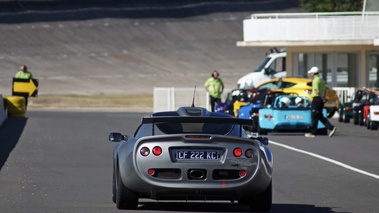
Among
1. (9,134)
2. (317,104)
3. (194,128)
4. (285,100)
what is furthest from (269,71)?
(194,128)

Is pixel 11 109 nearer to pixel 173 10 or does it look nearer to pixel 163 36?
pixel 163 36

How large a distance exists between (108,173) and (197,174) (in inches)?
256

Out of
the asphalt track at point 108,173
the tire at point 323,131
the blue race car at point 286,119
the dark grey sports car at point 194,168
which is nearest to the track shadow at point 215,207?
the asphalt track at point 108,173

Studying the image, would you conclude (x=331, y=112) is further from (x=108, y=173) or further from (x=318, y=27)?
(x=108, y=173)

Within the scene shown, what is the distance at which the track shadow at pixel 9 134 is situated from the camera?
24356mm

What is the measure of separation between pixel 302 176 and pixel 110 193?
4152 millimetres

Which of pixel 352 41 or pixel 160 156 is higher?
pixel 352 41

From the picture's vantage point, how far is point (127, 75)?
8631cm

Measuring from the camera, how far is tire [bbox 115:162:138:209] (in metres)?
13.9

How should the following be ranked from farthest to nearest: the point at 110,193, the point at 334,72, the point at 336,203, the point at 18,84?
the point at 334,72, the point at 18,84, the point at 110,193, the point at 336,203

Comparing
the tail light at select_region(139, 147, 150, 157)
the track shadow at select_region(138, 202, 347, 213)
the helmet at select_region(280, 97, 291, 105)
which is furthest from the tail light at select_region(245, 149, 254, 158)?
the helmet at select_region(280, 97, 291, 105)

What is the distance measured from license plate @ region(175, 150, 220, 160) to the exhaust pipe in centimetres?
13

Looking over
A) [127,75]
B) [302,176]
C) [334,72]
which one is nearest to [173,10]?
[127,75]

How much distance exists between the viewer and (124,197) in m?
13.9
